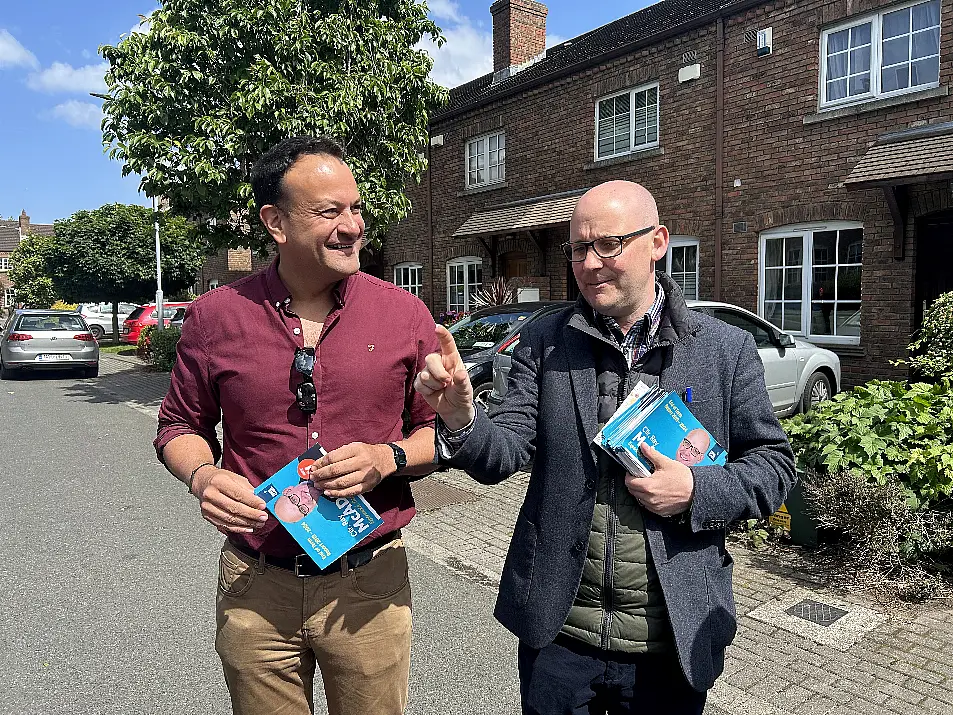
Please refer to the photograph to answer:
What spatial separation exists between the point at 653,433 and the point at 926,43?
10831mm

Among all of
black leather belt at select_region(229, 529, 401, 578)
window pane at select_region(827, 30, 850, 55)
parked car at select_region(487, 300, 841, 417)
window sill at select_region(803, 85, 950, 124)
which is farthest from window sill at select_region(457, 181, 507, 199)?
black leather belt at select_region(229, 529, 401, 578)

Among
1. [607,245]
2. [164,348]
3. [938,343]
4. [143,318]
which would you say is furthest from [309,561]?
[143,318]

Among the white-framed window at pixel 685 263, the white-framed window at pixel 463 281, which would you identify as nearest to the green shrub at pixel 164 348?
the white-framed window at pixel 463 281

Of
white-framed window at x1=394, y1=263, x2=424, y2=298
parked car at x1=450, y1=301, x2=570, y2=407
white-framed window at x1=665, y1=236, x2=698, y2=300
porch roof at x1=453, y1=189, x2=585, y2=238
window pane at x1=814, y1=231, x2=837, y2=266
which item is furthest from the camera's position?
white-framed window at x1=394, y1=263, x2=424, y2=298

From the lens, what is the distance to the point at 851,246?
10852 millimetres

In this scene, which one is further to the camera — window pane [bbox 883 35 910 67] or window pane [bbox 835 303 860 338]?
window pane [bbox 835 303 860 338]

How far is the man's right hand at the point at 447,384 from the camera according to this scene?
5.71 feet

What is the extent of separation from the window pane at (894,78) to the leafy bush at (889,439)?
682cm

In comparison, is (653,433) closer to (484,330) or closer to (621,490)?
(621,490)

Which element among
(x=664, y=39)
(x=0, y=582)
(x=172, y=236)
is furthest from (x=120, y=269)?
(x=0, y=582)

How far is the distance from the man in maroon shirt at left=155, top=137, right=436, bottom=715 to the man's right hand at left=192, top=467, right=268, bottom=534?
38mm

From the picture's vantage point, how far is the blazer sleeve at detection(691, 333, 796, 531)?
6.06 feet

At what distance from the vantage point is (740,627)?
4004mm

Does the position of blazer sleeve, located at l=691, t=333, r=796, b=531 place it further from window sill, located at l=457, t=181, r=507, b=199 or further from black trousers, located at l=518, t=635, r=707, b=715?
window sill, located at l=457, t=181, r=507, b=199
